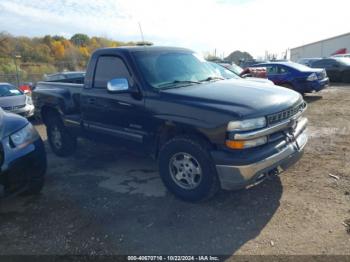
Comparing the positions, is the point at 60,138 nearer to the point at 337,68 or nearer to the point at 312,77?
the point at 312,77

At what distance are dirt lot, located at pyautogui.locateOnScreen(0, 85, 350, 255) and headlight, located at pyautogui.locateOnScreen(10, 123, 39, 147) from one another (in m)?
0.86

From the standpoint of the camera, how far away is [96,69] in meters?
4.85

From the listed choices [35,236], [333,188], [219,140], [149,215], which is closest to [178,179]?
[149,215]

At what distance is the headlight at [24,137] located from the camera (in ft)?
12.3

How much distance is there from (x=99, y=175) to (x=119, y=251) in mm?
2140

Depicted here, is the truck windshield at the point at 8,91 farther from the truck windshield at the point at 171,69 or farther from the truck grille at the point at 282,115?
the truck grille at the point at 282,115

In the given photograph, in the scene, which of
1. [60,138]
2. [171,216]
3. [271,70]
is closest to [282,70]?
[271,70]

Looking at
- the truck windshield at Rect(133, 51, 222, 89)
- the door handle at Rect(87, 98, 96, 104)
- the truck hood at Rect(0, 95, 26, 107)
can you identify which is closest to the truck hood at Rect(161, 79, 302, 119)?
the truck windshield at Rect(133, 51, 222, 89)

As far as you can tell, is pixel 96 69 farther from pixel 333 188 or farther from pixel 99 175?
pixel 333 188

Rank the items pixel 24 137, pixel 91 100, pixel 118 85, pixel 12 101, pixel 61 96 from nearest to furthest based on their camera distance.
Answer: pixel 24 137 < pixel 118 85 < pixel 91 100 < pixel 61 96 < pixel 12 101

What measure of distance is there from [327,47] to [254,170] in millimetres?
62990

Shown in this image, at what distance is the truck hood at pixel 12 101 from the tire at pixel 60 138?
13.4 feet

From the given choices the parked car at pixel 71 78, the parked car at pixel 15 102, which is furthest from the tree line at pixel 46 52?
the parked car at pixel 15 102

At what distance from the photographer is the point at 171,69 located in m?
4.36
